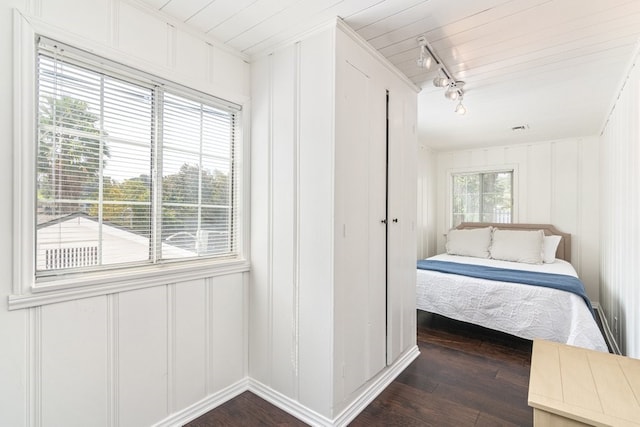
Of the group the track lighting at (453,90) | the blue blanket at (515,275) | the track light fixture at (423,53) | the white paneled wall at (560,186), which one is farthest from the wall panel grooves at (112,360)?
the white paneled wall at (560,186)

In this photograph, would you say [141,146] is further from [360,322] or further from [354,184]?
[360,322]

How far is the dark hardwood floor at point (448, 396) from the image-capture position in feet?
6.29

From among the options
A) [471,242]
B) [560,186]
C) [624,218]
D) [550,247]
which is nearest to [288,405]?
[624,218]

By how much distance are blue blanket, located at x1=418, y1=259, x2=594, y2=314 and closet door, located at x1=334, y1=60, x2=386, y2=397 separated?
160 centimetres

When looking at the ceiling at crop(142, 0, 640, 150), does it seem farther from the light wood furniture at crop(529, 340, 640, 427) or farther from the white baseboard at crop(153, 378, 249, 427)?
the white baseboard at crop(153, 378, 249, 427)

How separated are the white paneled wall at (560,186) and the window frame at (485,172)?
0.05 feet

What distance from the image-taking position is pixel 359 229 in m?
2.01

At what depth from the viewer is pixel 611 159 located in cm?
321

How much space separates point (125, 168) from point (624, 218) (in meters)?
3.63

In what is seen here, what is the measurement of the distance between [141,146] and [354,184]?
1.25 metres

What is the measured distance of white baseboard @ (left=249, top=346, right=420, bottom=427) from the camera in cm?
185

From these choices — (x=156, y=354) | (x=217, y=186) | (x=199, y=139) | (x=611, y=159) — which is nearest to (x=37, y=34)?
(x=199, y=139)

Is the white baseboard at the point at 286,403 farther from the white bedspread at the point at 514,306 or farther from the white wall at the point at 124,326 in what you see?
the white bedspread at the point at 514,306

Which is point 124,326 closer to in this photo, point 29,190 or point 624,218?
point 29,190
